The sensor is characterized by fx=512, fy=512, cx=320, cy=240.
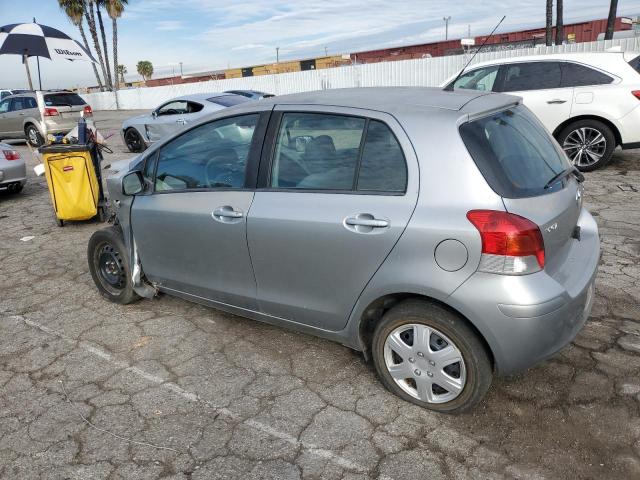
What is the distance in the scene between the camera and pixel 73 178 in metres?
6.17

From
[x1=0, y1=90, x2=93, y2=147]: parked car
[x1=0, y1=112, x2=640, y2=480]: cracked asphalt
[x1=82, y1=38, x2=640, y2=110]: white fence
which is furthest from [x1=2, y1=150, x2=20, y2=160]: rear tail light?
[x1=82, y1=38, x2=640, y2=110]: white fence

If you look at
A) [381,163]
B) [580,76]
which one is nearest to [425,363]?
[381,163]

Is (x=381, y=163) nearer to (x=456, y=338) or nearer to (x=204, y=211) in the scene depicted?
(x=456, y=338)

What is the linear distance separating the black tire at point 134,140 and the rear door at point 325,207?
33.2ft

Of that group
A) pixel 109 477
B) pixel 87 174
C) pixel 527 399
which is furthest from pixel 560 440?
pixel 87 174

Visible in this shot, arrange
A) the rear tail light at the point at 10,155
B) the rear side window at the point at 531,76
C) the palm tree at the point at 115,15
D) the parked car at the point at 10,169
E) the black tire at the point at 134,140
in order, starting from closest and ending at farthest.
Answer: the rear side window at the point at 531,76, the parked car at the point at 10,169, the rear tail light at the point at 10,155, the black tire at the point at 134,140, the palm tree at the point at 115,15

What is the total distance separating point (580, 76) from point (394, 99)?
5512 mm

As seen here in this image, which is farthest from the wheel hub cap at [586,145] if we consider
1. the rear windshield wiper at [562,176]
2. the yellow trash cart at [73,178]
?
the yellow trash cart at [73,178]

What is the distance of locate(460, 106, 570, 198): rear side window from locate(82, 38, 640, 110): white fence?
16.4 m

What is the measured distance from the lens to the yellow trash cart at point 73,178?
612 cm

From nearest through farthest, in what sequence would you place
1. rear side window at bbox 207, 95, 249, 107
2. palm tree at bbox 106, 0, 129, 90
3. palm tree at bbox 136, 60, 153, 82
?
1. rear side window at bbox 207, 95, 249, 107
2. palm tree at bbox 106, 0, 129, 90
3. palm tree at bbox 136, 60, 153, 82

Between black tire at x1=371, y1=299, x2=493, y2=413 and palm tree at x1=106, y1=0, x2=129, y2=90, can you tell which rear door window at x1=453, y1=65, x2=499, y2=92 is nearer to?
black tire at x1=371, y1=299, x2=493, y2=413

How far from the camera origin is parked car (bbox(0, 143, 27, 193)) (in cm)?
779

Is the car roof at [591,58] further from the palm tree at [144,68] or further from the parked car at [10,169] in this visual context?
the palm tree at [144,68]
